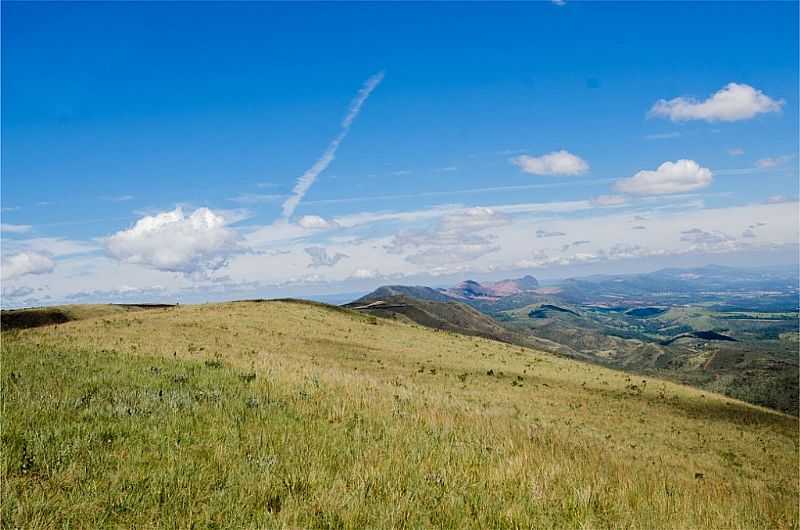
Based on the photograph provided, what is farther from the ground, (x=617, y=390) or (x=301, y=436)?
(x=301, y=436)

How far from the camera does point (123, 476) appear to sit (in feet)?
21.7

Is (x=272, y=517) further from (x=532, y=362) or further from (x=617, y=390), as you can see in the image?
(x=532, y=362)

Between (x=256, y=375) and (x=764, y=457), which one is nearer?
(x=256, y=375)

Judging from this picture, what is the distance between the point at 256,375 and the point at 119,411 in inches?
266

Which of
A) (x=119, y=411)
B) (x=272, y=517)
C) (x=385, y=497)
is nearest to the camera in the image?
(x=272, y=517)

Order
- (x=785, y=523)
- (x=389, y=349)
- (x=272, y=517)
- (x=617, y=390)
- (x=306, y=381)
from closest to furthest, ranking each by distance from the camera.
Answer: (x=272, y=517) < (x=785, y=523) < (x=306, y=381) < (x=617, y=390) < (x=389, y=349)

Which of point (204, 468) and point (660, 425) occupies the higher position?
point (204, 468)

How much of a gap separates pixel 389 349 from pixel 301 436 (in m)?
39.2

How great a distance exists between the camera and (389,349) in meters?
47.7

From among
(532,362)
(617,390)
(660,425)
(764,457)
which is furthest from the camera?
(532,362)

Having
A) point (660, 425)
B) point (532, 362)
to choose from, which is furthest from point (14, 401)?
point (532, 362)

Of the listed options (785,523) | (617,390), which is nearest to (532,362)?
(617,390)

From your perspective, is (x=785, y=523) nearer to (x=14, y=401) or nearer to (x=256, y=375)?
(x=256, y=375)

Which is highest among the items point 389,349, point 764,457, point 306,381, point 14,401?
point 14,401
